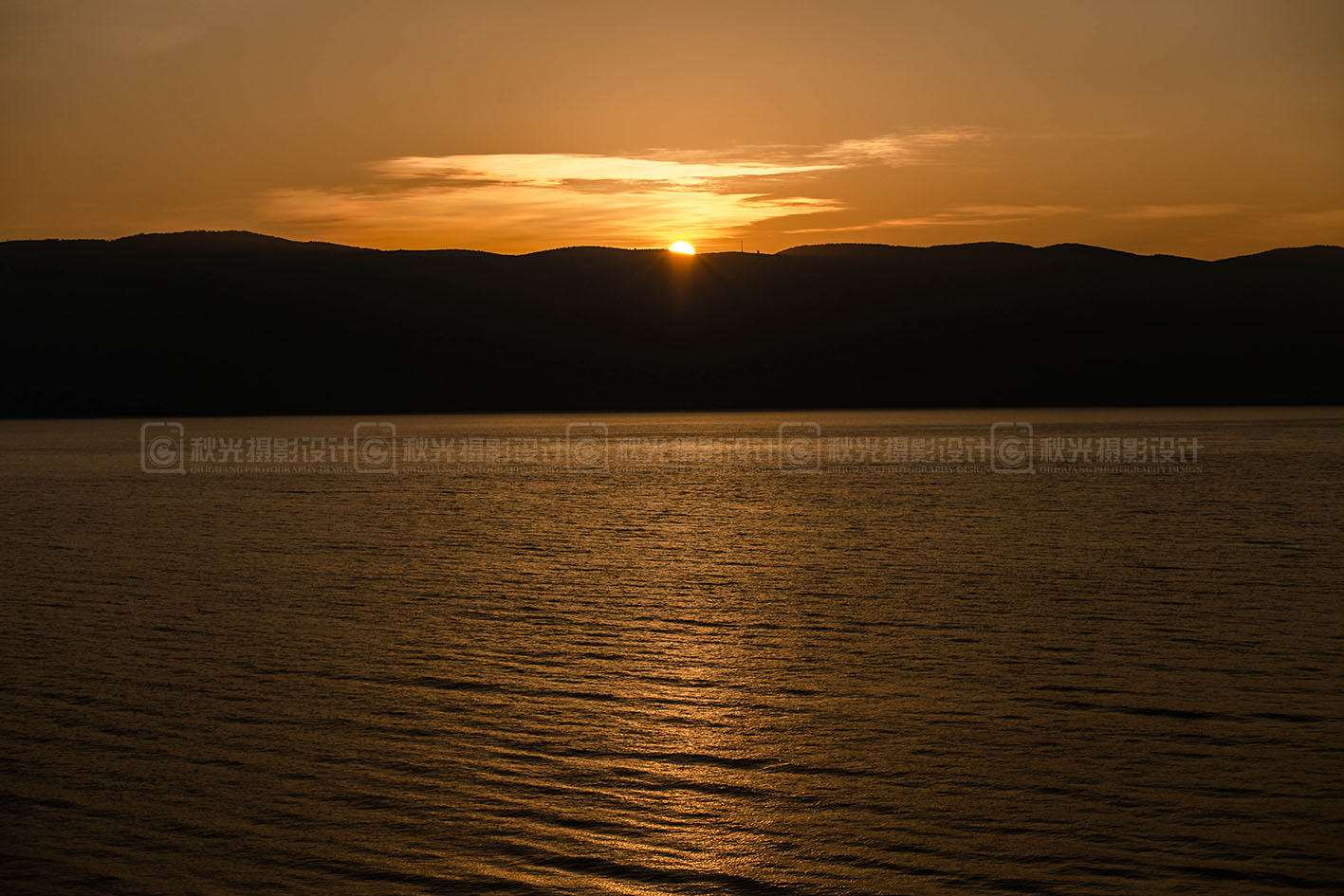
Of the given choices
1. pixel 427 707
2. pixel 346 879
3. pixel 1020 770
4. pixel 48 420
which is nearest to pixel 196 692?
pixel 427 707

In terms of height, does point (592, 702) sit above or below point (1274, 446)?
below

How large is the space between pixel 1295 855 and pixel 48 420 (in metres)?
216

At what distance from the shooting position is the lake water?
814 centimetres

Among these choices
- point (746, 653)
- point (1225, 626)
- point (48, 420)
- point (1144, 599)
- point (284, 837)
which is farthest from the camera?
point (48, 420)

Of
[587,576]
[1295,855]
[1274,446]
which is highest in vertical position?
[1274,446]

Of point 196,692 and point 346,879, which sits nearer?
point 346,879

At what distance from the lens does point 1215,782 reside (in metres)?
9.51

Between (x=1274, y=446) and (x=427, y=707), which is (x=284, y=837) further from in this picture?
(x=1274, y=446)

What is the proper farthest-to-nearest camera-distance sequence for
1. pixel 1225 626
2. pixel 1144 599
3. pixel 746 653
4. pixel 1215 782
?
pixel 1144 599, pixel 1225 626, pixel 746 653, pixel 1215 782

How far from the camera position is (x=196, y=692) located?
12.8 meters

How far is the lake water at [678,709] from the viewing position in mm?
8141

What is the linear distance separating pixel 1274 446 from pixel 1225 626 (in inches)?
2523

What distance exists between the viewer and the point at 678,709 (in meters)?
12.0

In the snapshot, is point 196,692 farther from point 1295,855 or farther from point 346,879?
point 1295,855
